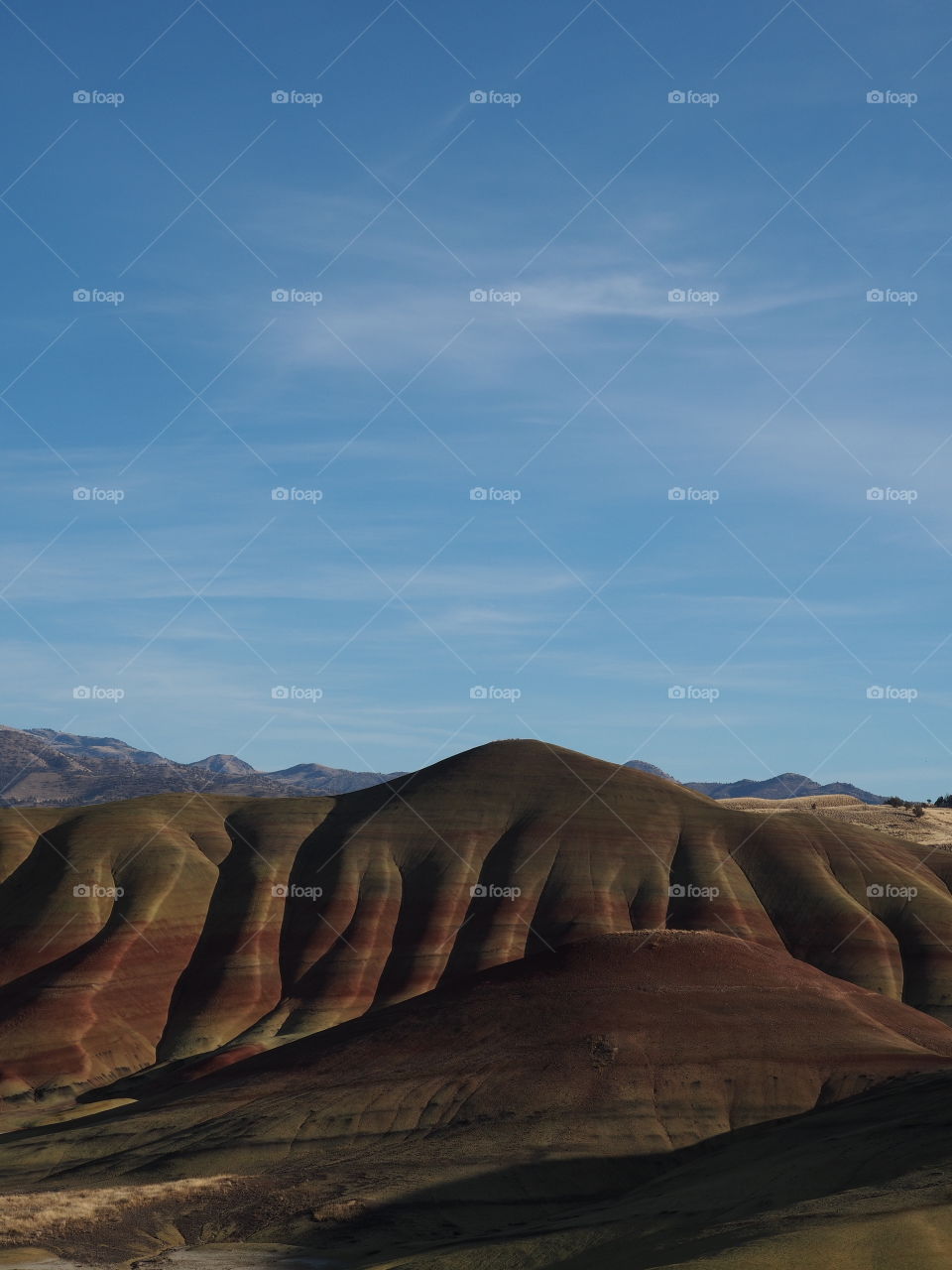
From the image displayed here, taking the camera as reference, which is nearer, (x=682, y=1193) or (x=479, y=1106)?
(x=682, y=1193)

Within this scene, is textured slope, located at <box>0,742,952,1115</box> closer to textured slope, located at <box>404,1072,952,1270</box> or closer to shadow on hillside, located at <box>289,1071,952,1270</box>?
shadow on hillside, located at <box>289,1071,952,1270</box>

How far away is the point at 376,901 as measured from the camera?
146 metres

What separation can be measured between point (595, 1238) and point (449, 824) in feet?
350

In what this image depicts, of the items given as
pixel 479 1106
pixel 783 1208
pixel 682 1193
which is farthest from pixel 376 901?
pixel 783 1208

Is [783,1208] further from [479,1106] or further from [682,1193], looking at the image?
[479,1106]

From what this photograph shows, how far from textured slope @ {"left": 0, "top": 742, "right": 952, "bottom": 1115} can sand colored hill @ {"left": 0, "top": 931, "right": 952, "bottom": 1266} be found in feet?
128

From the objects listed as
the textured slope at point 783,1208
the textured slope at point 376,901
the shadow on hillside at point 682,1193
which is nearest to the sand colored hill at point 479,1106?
the shadow on hillside at point 682,1193

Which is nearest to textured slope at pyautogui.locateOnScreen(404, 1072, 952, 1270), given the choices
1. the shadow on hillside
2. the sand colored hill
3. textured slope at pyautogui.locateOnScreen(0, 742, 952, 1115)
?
the shadow on hillside

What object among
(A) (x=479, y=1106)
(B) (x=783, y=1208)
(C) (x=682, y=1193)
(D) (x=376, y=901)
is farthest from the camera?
(D) (x=376, y=901)

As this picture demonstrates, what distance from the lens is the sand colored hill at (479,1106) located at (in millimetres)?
62281

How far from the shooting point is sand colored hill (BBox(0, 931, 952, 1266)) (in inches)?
2452

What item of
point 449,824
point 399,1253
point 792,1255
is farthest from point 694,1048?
point 449,824

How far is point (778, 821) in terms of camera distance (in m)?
158

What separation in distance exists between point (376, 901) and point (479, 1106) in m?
72.5
